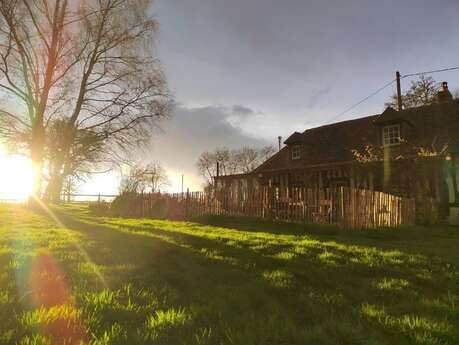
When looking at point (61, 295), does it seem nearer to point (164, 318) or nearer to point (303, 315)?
point (164, 318)

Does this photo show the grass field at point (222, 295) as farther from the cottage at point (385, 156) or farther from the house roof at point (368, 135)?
the house roof at point (368, 135)

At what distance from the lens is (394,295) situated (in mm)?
4547

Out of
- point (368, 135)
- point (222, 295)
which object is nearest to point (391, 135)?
point (368, 135)

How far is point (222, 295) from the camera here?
4.27 meters

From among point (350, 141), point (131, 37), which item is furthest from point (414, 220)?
point (131, 37)

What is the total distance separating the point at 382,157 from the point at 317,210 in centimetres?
776

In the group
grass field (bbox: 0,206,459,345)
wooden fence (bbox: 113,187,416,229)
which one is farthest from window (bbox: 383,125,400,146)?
grass field (bbox: 0,206,459,345)

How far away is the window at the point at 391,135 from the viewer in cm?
2202

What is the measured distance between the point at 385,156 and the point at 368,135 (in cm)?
471

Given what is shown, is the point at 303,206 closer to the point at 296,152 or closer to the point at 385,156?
the point at 385,156

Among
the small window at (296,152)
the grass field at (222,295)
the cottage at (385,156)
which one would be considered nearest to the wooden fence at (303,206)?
the cottage at (385,156)

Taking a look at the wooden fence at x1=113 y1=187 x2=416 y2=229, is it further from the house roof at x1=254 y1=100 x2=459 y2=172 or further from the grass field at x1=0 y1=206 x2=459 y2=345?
the house roof at x1=254 y1=100 x2=459 y2=172

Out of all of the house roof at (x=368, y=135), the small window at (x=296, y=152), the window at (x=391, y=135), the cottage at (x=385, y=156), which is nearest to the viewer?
the cottage at (x=385, y=156)

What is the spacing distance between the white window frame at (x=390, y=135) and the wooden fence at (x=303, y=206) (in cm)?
705
